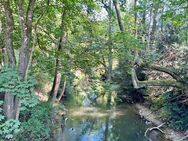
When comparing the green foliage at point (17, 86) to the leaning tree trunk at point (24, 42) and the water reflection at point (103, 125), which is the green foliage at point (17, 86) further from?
the water reflection at point (103, 125)

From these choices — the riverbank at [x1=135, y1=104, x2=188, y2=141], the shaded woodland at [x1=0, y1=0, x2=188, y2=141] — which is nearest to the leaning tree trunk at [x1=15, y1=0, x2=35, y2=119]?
the shaded woodland at [x1=0, y1=0, x2=188, y2=141]

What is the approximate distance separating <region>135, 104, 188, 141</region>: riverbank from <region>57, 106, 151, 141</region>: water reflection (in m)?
0.43

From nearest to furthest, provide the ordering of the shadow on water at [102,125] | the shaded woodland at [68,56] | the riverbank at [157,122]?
1. the shaded woodland at [68,56]
2. the riverbank at [157,122]
3. the shadow on water at [102,125]

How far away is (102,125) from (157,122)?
2643 millimetres

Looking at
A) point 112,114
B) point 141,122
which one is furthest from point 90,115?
point 141,122

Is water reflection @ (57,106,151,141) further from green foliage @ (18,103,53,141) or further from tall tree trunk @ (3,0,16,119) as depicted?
tall tree trunk @ (3,0,16,119)

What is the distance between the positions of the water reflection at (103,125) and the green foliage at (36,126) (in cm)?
302

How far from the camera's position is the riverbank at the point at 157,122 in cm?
1230

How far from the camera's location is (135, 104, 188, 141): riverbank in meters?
12.3

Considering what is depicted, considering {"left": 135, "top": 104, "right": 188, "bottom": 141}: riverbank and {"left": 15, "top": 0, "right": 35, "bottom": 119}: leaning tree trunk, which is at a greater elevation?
{"left": 15, "top": 0, "right": 35, "bottom": 119}: leaning tree trunk

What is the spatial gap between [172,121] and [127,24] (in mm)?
4768

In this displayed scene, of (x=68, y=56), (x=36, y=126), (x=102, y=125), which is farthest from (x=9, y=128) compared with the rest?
(x=102, y=125)

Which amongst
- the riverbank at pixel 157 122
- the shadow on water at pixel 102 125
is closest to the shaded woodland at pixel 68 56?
the riverbank at pixel 157 122

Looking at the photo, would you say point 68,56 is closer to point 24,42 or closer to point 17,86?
Result: point 24,42
